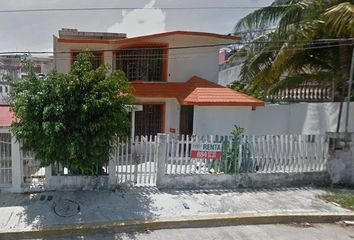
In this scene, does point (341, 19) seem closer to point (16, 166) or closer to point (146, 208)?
point (146, 208)

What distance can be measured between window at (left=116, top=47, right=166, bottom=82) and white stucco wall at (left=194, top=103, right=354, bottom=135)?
2.88m

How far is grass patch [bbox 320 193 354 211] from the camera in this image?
7.03 meters

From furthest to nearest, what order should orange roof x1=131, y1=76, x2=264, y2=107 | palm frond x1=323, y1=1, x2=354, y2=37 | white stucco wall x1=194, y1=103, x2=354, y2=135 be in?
white stucco wall x1=194, y1=103, x2=354, y2=135, orange roof x1=131, y1=76, x2=264, y2=107, palm frond x1=323, y1=1, x2=354, y2=37

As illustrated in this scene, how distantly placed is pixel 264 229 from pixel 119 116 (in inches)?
143

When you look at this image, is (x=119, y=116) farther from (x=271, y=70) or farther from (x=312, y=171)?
(x=271, y=70)

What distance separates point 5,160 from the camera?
7000 mm

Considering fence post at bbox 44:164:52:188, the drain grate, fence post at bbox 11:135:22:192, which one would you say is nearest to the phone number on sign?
the drain grate

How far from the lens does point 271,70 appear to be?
10898mm

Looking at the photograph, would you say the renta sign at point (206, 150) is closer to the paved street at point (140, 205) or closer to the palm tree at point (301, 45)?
the paved street at point (140, 205)

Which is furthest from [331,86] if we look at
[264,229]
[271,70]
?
[264,229]

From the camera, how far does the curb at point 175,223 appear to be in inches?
216

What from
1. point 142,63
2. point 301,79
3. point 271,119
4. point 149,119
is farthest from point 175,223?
point 142,63

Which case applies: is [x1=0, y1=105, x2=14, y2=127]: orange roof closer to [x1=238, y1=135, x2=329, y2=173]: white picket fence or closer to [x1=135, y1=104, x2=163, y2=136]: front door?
[x1=135, y1=104, x2=163, y2=136]: front door

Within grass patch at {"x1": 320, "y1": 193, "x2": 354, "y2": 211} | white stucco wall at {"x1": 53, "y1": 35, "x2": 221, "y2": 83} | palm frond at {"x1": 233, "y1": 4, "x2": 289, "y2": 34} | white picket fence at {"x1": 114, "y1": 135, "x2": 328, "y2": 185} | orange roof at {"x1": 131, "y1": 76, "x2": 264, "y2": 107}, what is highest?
palm frond at {"x1": 233, "y1": 4, "x2": 289, "y2": 34}
